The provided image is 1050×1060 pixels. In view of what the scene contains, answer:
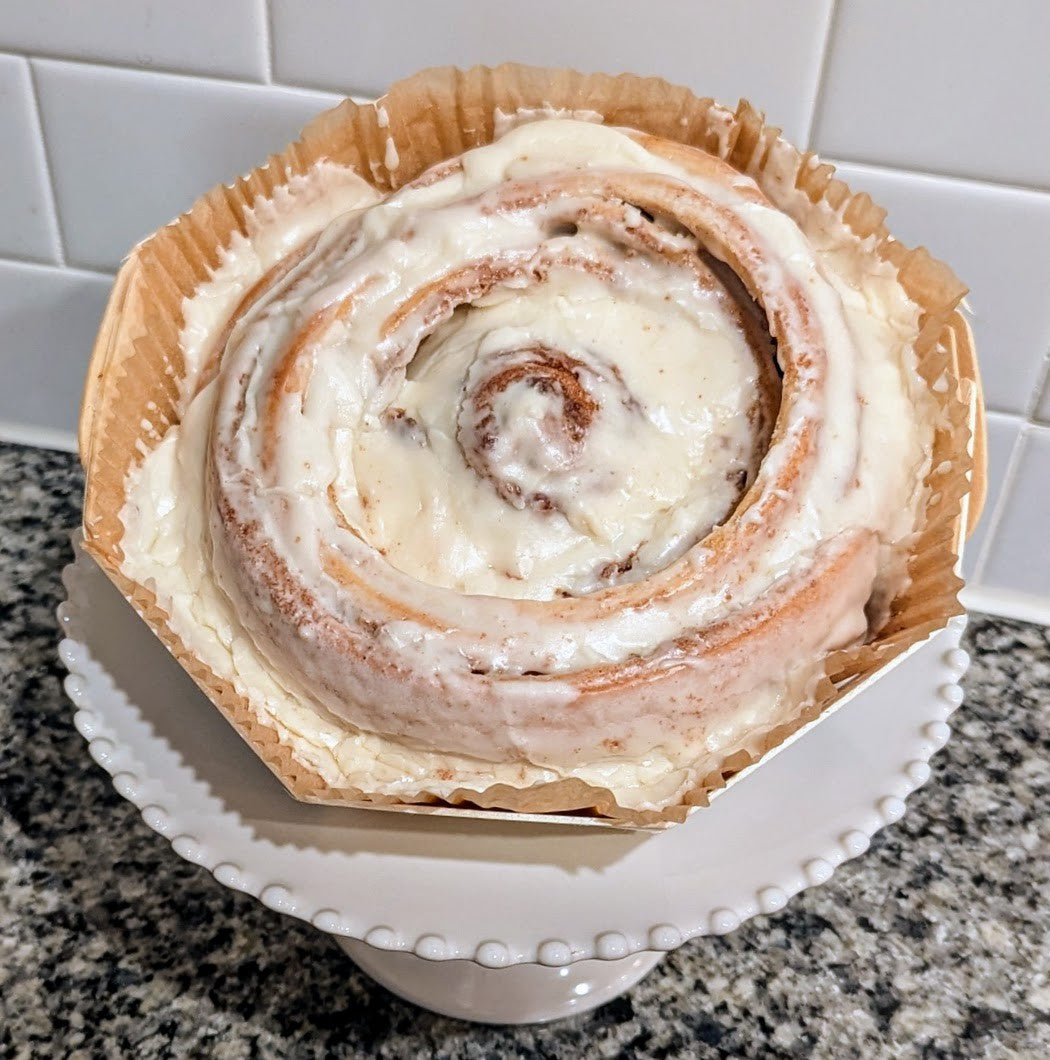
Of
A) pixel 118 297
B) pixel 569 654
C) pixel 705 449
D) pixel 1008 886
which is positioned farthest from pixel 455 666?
pixel 1008 886

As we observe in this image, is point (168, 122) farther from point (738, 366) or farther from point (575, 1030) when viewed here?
point (575, 1030)

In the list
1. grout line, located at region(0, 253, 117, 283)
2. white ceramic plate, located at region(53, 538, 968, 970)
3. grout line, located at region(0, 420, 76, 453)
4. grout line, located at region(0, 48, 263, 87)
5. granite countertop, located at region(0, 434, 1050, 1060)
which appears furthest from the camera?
grout line, located at region(0, 420, 76, 453)

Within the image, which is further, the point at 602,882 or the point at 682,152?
the point at 682,152

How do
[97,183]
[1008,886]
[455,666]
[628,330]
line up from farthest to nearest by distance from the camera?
[97,183], [1008,886], [628,330], [455,666]

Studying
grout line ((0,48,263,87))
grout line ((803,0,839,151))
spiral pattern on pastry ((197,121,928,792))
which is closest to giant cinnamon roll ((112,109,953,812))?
spiral pattern on pastry ((197,121,928,792))

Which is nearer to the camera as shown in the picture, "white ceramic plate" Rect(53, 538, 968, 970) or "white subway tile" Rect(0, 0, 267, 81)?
"white ceramic plate" Rect(53, 538, 968, 970)

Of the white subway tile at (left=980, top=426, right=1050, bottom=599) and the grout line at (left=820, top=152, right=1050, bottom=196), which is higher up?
the grout line at (left=820, top=152, right=1050, bottom=196)

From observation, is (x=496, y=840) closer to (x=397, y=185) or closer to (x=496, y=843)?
(x=496, y=843)

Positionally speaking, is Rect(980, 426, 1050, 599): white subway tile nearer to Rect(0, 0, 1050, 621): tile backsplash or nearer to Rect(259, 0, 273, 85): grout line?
Rect(0, 0, 1050, 621): tile backsplash
